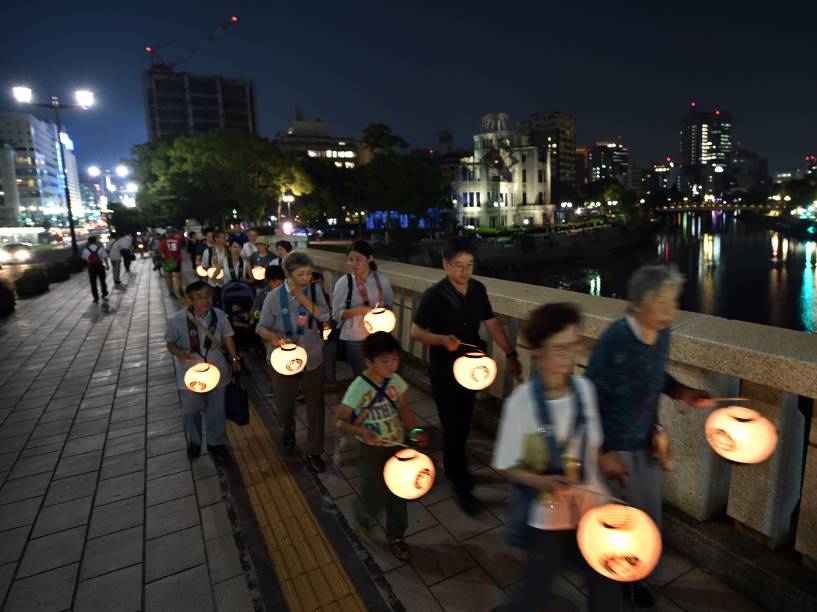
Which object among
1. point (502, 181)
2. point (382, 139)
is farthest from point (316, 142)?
point (382, 139)

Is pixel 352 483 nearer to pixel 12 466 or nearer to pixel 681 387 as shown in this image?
pixel 681 387

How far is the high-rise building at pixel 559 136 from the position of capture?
158 metres

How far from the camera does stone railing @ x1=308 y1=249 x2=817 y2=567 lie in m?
2.55

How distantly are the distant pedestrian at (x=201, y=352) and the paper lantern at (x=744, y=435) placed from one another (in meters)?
4.13

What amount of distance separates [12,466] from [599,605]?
579 centimetres

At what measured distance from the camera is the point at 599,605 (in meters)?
2.35

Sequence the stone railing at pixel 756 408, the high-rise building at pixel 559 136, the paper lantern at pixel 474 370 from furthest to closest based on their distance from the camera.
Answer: the high-rise building at pixel 559 136, the paper lantern at pixel 474 370, the stone railing at pixel 756 408

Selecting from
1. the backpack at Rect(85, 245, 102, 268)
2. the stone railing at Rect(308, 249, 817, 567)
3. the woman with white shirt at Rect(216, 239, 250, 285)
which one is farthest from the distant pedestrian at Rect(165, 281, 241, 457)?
the backpack at Rect(85, 245, 102, 268)

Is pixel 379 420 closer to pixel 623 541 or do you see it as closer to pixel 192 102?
pixel 623 541

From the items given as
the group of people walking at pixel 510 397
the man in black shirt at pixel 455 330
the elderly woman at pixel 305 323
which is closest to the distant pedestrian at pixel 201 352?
the group of people walking at pixel 510 397

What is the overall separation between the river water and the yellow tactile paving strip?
93.3 ft

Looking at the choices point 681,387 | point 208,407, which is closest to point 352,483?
point 208,407

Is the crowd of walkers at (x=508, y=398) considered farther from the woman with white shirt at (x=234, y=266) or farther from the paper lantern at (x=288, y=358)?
the woman with white shirt at (x=234, y=266)

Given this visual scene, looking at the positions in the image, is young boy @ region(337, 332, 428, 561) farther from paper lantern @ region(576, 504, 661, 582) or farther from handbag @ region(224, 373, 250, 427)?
handbag @ region(224, 373, 250, 427)
